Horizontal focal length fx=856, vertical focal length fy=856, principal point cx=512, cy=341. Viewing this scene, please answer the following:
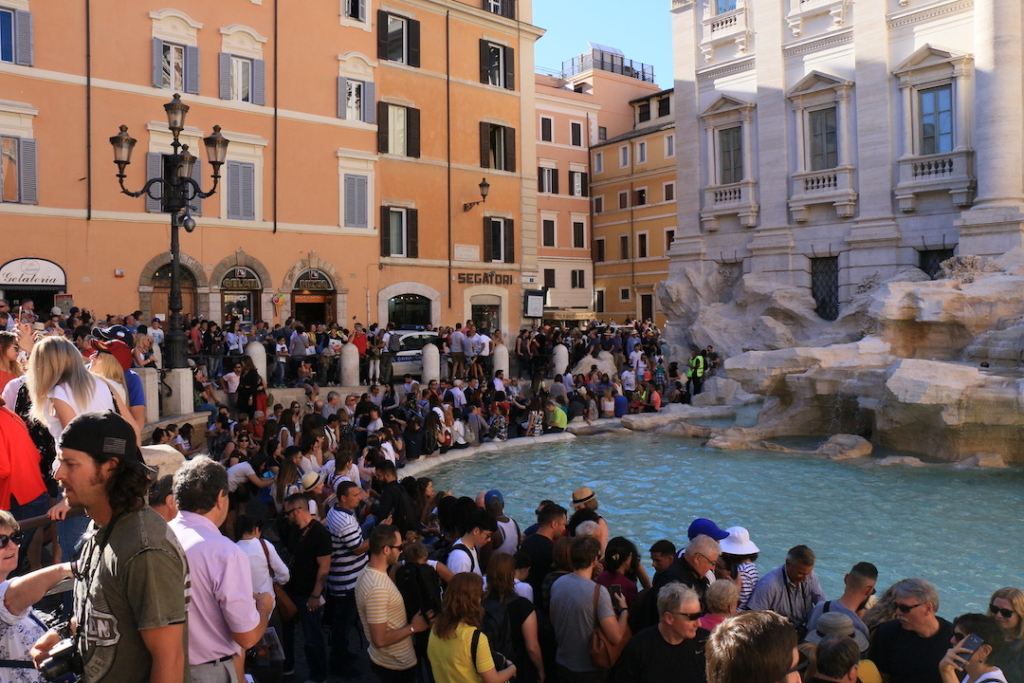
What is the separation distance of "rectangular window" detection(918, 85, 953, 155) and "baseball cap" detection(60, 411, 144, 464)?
72.4 ft

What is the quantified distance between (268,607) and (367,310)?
74.2ft

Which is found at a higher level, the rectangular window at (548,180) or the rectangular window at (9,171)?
the rectangular window at (548,180)

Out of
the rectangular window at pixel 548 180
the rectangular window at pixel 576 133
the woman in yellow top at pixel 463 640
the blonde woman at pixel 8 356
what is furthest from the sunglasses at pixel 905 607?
the rectangular window at pixel 576 133

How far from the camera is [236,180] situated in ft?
78.3

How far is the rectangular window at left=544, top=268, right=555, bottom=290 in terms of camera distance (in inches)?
1816

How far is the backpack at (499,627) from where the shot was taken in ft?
15.3

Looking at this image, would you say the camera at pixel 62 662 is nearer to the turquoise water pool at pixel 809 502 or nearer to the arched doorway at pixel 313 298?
the turquoise water pool at pixel 809 502

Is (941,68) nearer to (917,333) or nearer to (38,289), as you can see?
(917,333)

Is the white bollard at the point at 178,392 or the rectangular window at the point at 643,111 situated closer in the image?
the white bollard at the point at 178,392

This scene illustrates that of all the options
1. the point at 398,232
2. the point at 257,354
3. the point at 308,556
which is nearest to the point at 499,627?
the point at 308,556

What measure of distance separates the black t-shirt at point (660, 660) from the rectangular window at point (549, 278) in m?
41.9

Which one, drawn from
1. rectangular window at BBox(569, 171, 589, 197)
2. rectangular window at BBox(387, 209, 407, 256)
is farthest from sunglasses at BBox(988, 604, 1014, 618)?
rectangular window at BBox(569, 171, 589, 197)

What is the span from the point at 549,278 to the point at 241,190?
24298mm

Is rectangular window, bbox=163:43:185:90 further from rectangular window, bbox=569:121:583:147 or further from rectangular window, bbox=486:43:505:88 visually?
rectangular window, bbox=569:121:583:147
